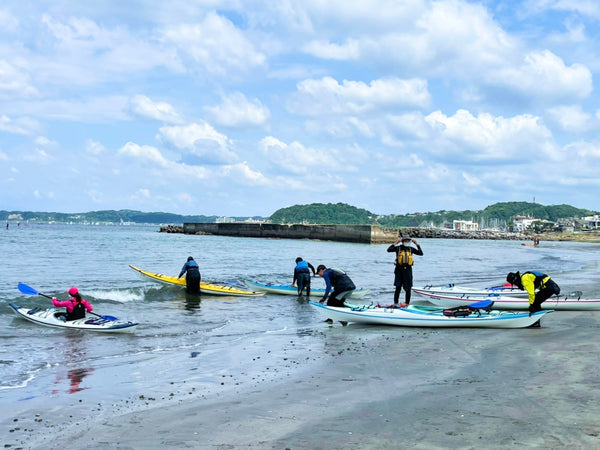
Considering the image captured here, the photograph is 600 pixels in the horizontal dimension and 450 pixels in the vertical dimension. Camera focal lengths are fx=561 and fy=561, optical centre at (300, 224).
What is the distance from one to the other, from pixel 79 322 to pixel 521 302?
1333 centimetres

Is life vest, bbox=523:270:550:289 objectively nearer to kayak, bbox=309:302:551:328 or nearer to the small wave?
kayak, bbox=309:302:551:328

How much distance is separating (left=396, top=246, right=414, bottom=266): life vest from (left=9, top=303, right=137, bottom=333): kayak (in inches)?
305

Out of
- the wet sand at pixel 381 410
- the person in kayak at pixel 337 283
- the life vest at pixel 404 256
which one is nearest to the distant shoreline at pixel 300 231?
the life vest at pixel 404 256

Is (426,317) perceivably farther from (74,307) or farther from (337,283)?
(74,307)

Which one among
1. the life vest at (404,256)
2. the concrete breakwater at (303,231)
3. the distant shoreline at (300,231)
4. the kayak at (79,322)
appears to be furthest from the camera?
the distant shoreline at (300,231)

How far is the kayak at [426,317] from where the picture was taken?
13.8 m

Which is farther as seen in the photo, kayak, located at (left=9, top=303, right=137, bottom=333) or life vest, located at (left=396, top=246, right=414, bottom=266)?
life vest, located at (left=396, top=246, right=414, bottom=266)

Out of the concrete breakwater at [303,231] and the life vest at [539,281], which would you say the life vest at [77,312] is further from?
the concrete breakwater at [303,231]

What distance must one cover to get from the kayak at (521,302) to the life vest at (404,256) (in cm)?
279

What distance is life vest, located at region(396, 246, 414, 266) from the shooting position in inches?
657

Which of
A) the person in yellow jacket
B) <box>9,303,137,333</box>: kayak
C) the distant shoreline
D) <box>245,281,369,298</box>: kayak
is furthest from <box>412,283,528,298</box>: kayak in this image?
the distant shoreline

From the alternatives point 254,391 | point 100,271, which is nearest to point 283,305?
point 254,391

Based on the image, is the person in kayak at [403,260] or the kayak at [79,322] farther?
the person in kayak at [403,260]

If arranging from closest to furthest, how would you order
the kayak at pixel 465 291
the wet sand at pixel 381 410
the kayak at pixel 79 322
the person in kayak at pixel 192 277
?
the wet sand at pixel 381 410
the kayak at pixel 79 322
the kayak at pixel 465 291
the person in kayak at pixel 192 277
